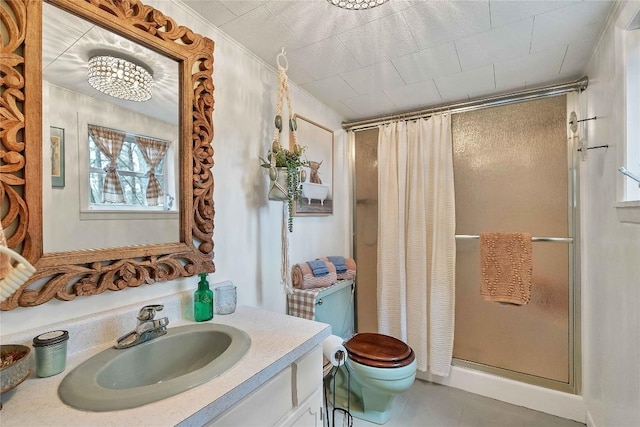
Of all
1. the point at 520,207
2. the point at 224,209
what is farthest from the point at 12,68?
the point at 520,207

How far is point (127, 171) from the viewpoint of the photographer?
41.4 inches

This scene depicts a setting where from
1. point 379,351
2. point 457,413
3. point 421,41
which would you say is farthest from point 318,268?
point 421,41

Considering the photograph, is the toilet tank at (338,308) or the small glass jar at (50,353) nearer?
the small glass jar at (50,353)

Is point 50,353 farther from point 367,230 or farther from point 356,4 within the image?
point 367,230

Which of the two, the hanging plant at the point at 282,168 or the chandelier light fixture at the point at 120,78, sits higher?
→ the chandelier light fixture at the point at 120,78

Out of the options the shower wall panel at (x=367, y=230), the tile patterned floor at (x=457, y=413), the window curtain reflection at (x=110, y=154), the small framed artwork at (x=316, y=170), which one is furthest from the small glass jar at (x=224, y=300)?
the shower wall panel at (x=367, y=230)

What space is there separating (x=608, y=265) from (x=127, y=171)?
211cm

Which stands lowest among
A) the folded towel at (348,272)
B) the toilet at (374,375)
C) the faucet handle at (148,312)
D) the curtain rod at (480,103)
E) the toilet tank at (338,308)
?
the toilet at (374,375)

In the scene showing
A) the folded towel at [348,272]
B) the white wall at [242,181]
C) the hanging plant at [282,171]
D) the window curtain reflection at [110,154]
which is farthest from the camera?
the folded towel at [348,272]

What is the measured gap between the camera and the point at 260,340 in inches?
38.5

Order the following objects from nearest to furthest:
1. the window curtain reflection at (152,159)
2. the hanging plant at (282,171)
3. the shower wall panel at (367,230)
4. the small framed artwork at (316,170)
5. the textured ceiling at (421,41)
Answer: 1. the window curtain reflection at (152,159)
2. the textured ceiling at (421,41)
3. the hanging plant at (282,171)
4. the small framed artwork at (316,170)
5. the shower wall panel at (367,230)

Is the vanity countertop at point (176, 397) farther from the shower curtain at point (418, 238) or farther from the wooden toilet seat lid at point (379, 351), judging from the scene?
the shower curtain at point (418, 238)

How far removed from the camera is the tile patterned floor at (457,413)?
1.77m

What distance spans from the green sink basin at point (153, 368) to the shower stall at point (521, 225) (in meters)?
1.81
